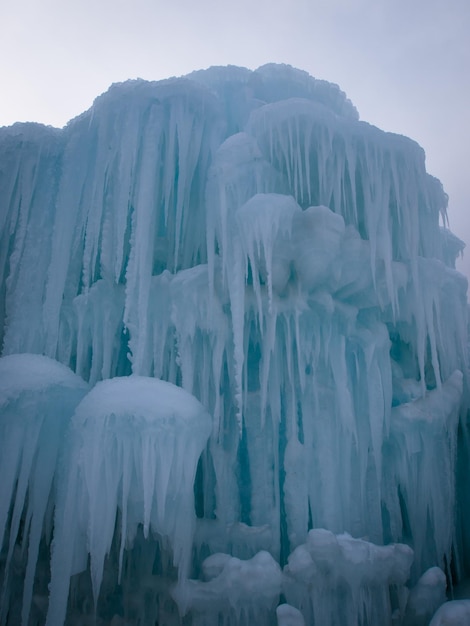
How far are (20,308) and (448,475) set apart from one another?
6549mm

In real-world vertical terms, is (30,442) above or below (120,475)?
above

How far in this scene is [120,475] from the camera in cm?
462

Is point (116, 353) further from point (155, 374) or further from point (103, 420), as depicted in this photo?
point (103, 420)

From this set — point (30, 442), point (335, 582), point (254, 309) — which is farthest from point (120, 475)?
point (254, 309)

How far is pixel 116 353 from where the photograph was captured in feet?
24.0

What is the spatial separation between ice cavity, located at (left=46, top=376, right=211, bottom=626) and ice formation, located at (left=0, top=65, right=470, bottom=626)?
0.82 metres

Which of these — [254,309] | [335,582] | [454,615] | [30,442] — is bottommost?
[454,615]

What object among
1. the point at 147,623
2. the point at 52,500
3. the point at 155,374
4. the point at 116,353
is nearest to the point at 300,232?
the point at 155,374

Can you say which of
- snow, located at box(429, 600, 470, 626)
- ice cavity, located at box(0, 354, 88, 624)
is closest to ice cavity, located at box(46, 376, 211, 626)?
→ ice cavity, located at box(0, 354, 88, 624)

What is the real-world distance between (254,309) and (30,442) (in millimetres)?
3276

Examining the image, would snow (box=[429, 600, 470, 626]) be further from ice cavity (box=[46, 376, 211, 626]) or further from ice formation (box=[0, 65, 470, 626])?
ice cavity (box=[46, 376, 211, 626])

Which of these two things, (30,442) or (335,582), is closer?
(30,442)

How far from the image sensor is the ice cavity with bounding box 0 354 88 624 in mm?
4473

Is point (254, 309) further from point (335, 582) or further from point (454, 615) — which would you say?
point (454, 615)
